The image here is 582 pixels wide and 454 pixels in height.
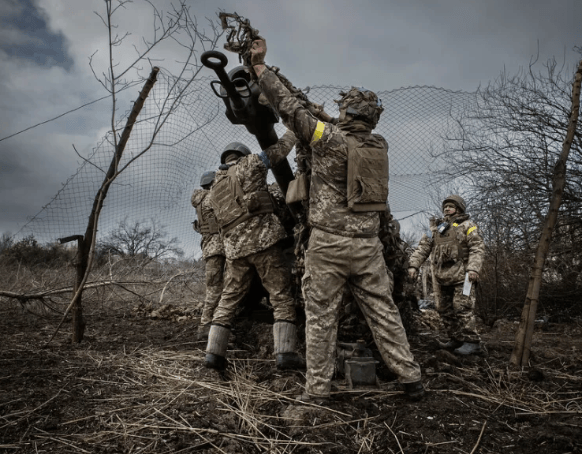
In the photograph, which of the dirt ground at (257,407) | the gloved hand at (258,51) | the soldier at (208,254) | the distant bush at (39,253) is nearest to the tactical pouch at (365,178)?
the gloved hand at (258,51)

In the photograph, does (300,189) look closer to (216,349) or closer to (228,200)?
(228,200)

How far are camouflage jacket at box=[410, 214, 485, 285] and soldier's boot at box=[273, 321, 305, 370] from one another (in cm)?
204

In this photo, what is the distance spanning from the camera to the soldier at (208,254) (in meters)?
5.89

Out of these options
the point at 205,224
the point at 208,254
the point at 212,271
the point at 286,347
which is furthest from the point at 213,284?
the point at 286,347

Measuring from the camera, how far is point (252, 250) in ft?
14.2

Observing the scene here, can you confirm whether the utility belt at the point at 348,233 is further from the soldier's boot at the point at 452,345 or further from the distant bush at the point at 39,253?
the distant bush at the point at 39,253

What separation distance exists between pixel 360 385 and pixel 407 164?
3.11m

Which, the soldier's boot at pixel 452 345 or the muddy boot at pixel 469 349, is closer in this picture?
the muddy boot at pixel 469 349

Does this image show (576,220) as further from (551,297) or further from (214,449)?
(214,449)

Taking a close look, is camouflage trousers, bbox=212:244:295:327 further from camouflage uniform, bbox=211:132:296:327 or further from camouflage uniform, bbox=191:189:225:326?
camouflage uniform, bbox=191:189:225:326

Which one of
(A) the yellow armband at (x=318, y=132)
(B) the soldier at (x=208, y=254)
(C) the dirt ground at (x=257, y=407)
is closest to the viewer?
(C) the dirt ground at (x=257, y=407)

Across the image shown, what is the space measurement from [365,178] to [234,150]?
2.57m

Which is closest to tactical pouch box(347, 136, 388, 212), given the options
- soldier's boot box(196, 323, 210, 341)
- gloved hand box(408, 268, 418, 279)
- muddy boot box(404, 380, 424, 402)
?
muddy boot box(404, 380, 424, 402)

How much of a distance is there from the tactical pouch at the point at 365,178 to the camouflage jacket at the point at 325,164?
7 cm
